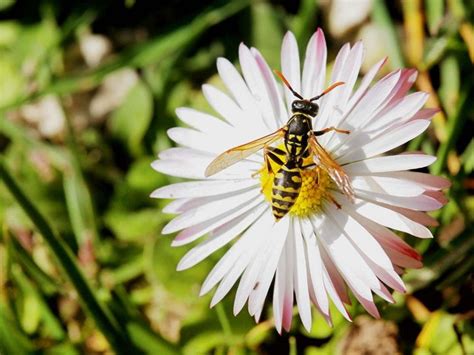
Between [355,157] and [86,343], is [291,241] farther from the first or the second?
[86,343]

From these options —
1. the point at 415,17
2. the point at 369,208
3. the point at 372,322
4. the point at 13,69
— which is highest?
the point at 13,69

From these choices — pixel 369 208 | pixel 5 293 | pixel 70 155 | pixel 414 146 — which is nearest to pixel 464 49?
pixel 414 146

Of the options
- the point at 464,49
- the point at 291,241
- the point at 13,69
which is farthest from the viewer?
the point at 13,69

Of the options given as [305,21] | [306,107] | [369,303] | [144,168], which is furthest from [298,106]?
[144,168]

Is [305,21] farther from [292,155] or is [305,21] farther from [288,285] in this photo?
[288,285]

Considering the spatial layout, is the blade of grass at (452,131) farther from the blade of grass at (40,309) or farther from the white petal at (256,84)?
the blade of grass at (40,309)

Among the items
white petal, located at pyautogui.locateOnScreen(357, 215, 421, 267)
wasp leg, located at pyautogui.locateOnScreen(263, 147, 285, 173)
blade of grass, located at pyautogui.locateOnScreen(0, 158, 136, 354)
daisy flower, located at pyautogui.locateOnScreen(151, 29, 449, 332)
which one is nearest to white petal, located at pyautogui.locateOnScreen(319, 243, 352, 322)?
daisy flower, located at pyautogui.locateOnScreen(151, 29, 449, 332)

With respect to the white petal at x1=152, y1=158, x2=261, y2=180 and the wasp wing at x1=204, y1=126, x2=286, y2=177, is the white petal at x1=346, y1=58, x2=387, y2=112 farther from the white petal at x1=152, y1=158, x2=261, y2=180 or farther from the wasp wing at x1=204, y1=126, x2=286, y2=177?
the white petal at x1=152, y1=158, x2=261, y2=180
